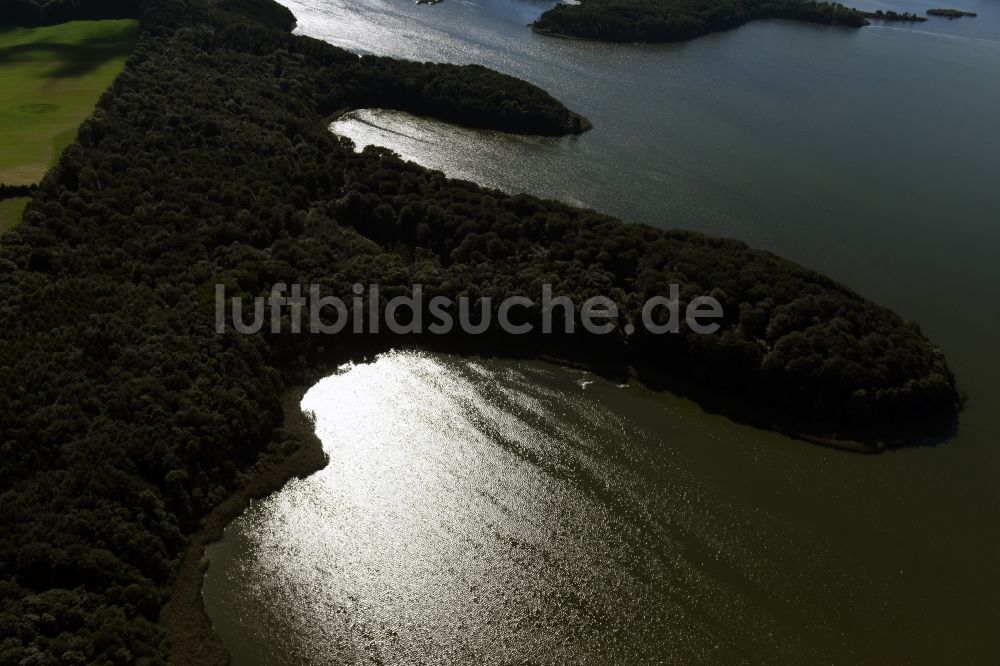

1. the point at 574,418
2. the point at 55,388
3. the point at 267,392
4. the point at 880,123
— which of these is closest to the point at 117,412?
the point at 55,388

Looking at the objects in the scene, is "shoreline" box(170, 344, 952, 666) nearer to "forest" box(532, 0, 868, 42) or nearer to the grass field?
the grass field

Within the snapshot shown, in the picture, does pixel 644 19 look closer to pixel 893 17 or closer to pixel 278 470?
pixel 893 17

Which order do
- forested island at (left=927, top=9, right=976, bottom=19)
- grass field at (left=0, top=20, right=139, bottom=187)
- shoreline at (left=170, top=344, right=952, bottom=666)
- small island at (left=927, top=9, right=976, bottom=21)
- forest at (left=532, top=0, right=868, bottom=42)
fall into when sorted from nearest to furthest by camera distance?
shoreline at (left=170, top=344, right=952, bottom=666), grass field at (left=0, top=20, right=139, bottom=187), forest at (left=532, top=0, right=868, bottom=42), small island at (left=927, top=9, right=976, bottom=21), forested island at (left=927, top=9, right=976, bottom=19)

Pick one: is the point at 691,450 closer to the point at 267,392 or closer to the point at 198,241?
the point at 267,392

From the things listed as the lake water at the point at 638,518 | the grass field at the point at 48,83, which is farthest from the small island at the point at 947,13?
the grass field at the point at 48,83

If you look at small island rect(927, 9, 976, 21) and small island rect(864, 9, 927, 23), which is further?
small island rect(927, 9, 976, 21)

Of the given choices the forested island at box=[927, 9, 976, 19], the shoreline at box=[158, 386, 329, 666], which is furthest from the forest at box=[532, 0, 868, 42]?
the shoreline at box=[158, 386, 329, 666]
